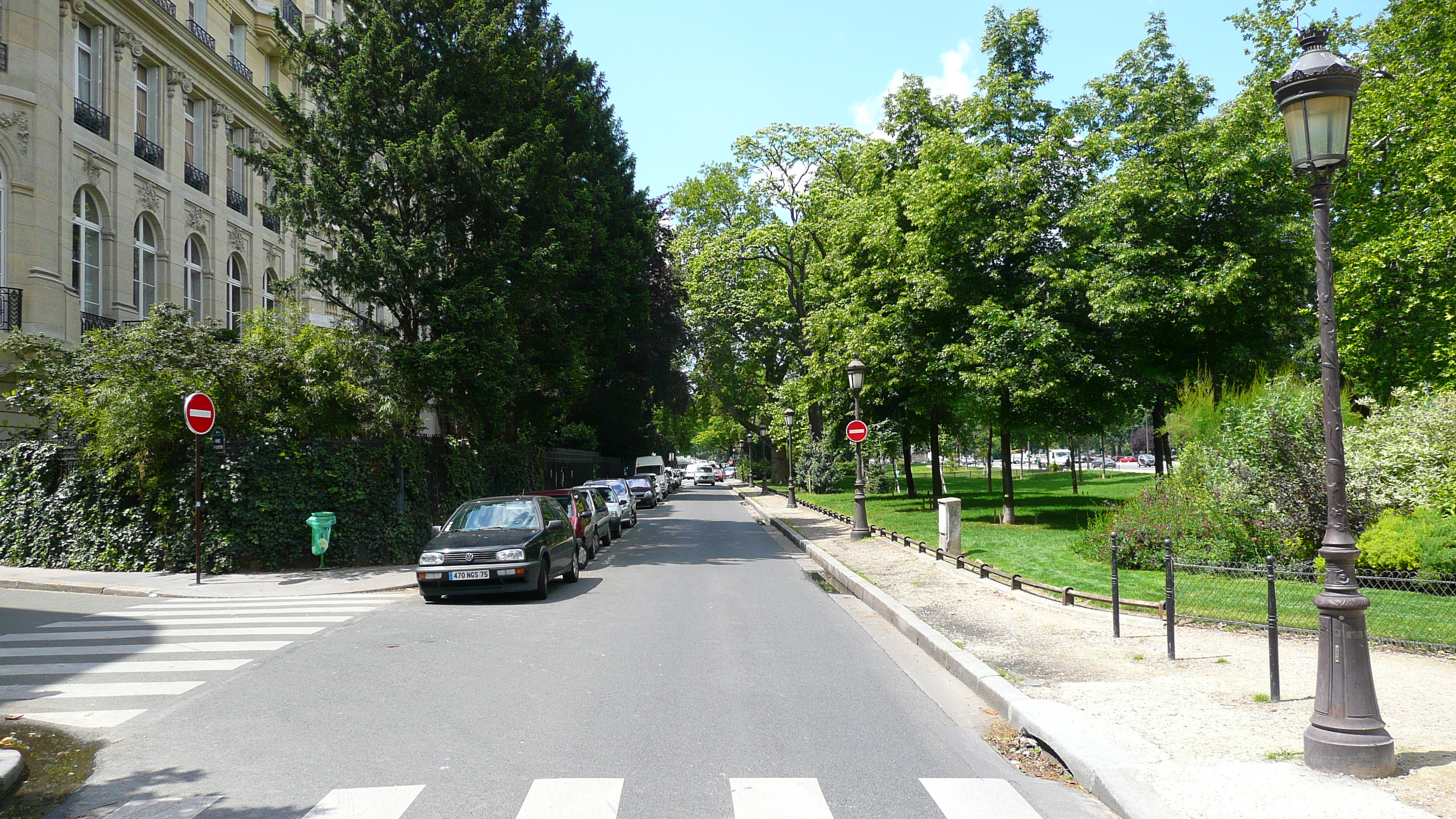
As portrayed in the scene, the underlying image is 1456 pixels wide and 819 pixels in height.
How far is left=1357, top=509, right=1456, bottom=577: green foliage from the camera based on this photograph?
1027 centimetres

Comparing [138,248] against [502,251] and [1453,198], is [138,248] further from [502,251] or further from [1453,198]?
[1453,198]

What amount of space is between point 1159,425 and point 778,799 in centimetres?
2541

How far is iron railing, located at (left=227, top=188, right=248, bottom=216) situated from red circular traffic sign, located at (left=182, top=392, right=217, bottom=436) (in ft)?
59.0

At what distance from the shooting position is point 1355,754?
506 cm

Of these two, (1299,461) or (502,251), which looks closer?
(1299,461)

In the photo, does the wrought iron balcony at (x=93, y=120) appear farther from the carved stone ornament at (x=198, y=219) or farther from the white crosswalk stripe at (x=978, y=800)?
the white crosswalk stripe at (x=978, y=800)

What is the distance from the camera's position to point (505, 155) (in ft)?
68.3

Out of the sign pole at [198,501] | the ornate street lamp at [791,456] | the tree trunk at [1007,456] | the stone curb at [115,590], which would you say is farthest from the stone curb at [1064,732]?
the ornate street lamp at [791,456]

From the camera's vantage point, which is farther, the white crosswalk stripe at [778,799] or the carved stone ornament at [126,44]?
the carved stone ornament at [126,44]

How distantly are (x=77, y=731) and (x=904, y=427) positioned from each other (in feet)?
95.4

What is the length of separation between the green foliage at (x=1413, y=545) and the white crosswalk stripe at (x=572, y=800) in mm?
10083

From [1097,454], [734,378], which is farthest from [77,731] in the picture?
[1097,454]

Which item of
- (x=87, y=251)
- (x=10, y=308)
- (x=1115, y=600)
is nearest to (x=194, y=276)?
(x=87, y=251)

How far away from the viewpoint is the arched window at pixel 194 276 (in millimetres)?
27406
